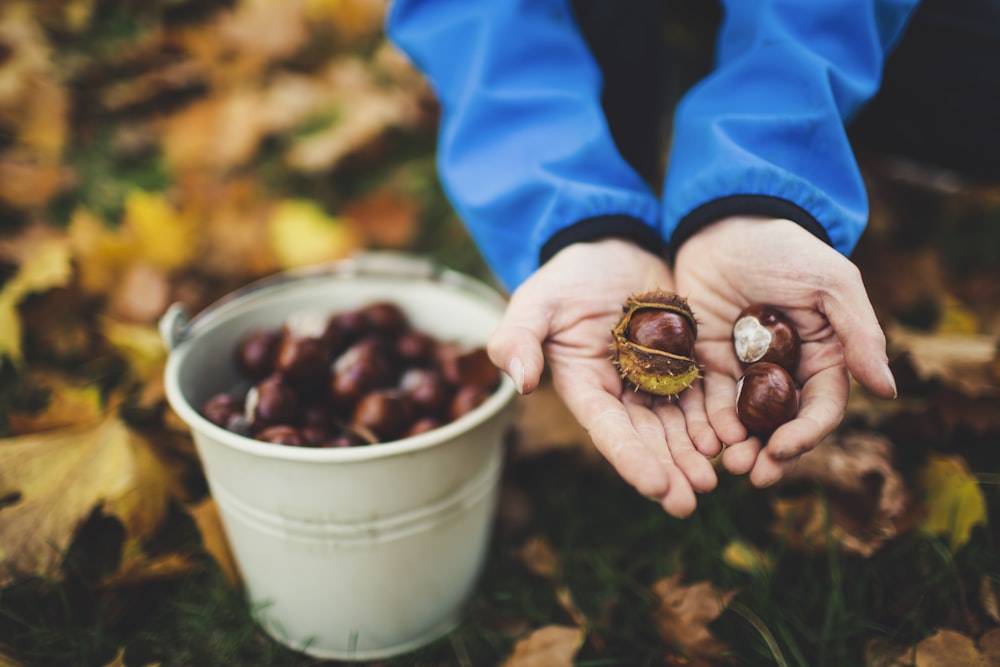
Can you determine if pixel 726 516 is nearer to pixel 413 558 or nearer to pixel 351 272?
pixel 413 558

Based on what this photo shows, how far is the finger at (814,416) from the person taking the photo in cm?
108

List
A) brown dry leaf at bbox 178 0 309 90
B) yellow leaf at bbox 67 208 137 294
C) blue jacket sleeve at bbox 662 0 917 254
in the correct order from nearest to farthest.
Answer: blue jacket sleeve at bbox 662 0 917 254 < yellow leaf at bbox 67 208 137 294 < brown dry leaf at bbox 178 0 309 90

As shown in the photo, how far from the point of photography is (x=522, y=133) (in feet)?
5.33

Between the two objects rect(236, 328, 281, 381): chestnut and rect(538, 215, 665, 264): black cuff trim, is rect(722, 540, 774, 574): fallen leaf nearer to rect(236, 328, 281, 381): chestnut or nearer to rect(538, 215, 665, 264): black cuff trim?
rect(538, 215, 665, 264): black cuff trim

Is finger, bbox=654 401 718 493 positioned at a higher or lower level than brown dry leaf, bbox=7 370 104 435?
higher

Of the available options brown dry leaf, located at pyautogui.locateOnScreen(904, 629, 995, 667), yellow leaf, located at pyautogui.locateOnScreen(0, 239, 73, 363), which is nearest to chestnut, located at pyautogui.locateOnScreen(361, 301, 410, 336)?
yellow leaf, located at pyautogui.locateOnScreen(0, 239, 73, 363)

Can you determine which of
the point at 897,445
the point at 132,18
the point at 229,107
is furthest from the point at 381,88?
the point at 897,445

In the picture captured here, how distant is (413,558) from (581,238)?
727 millimetres

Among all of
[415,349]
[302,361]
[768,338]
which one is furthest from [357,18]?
[768,338]

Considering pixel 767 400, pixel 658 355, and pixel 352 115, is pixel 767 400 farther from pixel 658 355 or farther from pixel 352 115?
pixel 352 115

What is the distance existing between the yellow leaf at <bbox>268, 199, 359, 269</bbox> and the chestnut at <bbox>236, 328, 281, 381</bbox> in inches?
29.4

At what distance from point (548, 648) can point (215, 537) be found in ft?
2.46

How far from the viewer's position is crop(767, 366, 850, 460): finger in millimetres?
1078

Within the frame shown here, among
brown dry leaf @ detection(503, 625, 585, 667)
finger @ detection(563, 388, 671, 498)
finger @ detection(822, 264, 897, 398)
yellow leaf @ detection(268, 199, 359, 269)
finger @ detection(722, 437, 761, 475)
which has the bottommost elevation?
brown dry leaf @ detection(503, 625, 585, 667)
